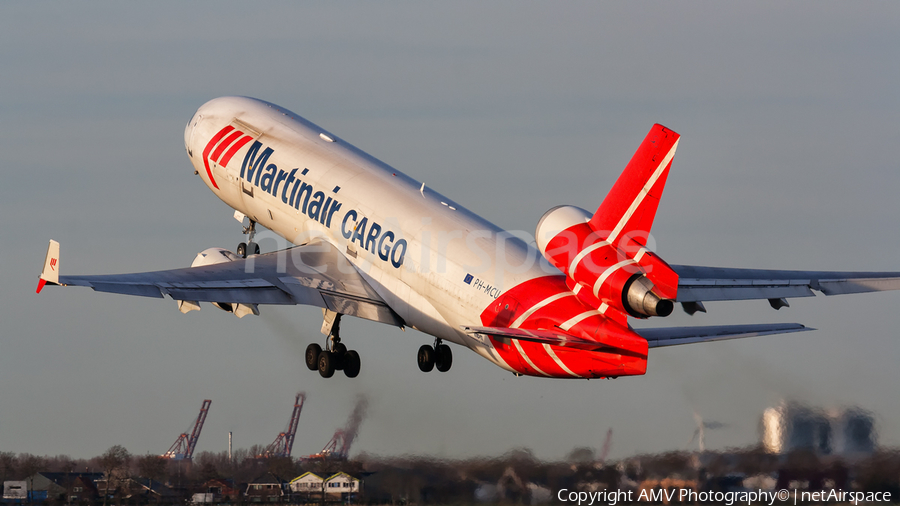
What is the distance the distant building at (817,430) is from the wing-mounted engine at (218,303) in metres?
15.7

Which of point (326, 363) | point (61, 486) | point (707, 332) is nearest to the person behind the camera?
point (707, 332)

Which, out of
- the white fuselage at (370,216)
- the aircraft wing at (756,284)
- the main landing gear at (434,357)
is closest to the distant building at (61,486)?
the white fuselage at (370,216)

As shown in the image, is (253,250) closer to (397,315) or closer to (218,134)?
(218,134)

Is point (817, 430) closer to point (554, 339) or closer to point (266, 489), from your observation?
point (554, 339)

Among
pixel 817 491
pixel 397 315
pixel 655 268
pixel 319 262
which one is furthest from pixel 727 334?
pixel 319 262

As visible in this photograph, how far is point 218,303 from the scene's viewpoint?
46.5 metres

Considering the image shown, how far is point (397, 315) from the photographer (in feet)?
153

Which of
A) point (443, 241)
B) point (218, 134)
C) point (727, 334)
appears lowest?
point (727, 334)

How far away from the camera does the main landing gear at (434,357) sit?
156 feet

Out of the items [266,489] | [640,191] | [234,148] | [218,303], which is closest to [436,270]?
[218,303]

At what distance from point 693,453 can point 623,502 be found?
8.29 ft

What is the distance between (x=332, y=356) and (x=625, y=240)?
1404 centimetres

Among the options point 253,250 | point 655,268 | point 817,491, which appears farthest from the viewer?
point 253,250

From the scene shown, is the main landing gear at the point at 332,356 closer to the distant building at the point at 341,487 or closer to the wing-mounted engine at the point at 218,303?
the wing-mounted engine at the point at 218,303
